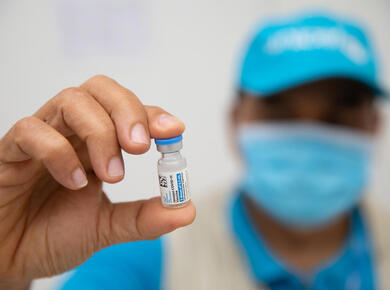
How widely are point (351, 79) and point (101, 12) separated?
1201 millimetres

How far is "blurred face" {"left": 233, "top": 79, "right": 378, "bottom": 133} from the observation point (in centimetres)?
147

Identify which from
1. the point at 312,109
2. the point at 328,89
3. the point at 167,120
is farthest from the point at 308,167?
the point at 167,120

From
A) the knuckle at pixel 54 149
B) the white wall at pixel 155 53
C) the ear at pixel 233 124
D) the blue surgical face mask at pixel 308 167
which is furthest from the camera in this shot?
the ear at pixel 233 124

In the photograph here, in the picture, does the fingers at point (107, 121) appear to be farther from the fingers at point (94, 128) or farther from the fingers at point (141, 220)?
the fingers at point (141, 220)

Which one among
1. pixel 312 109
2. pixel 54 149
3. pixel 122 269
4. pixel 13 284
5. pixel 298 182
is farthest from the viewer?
pixel 312 109

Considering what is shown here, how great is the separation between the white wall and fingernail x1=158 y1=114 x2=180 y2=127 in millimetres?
193

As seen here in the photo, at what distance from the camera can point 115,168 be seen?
0.56 meters

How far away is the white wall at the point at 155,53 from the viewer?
1063 mm

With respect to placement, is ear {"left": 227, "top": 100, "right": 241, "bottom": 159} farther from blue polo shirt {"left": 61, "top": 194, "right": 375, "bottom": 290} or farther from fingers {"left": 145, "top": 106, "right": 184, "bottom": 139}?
fingers {"left": 145, "top": 106, "right": 184, "bottom": 139}

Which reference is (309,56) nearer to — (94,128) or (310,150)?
(310,150)

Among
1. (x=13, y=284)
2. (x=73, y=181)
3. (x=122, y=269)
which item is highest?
(x=73, y=181)

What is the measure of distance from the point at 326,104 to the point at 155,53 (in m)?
0.89

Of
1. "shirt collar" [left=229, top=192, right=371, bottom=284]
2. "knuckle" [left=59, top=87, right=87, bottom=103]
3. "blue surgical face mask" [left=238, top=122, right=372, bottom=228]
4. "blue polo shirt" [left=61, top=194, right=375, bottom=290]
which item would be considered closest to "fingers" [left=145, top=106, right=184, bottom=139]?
"knuckle" [left=59, top=87, right=87, bottom=103]

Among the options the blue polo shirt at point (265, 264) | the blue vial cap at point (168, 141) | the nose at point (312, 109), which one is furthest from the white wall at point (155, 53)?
the nose at point (312, 109)
